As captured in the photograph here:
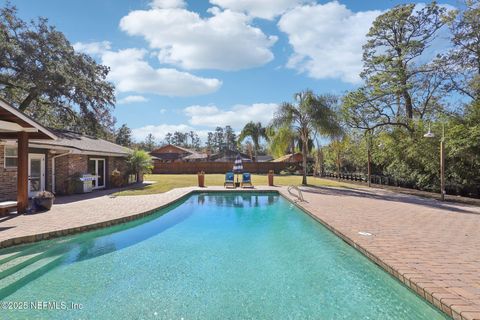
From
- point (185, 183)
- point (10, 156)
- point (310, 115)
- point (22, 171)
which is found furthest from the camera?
point (185, 183)

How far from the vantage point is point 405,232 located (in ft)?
19.6

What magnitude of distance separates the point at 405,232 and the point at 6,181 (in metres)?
12.5

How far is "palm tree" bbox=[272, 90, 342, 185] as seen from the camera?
17875 millimetres

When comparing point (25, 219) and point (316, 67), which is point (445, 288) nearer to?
point (25, 219)

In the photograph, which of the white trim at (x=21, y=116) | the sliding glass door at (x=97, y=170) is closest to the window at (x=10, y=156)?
the white trim at (x=21, y=116)

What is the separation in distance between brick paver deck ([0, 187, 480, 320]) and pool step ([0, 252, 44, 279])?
0.60 metres

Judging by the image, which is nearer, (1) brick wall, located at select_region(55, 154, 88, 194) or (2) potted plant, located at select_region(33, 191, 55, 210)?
(2) potted plant, located at select_region(33, 191, 55, 210)

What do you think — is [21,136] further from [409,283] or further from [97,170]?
[409,283]

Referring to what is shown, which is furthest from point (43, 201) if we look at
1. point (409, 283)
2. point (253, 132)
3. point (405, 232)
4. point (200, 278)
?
point (253, 132)

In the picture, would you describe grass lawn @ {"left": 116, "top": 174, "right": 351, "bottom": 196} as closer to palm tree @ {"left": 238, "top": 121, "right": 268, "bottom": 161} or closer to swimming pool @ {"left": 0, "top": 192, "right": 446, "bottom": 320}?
swimming pool @ {"left": 0, "top": 192, "right": 446, "bottom": 320}

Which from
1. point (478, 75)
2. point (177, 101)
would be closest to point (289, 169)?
point (177, 101)

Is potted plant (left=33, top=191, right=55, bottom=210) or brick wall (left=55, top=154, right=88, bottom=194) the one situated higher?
brick wall (left=55, top=154, right=88, bottom=194)

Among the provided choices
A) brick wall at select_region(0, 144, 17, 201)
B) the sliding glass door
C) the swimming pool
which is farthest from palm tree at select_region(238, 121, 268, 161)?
the swimming pool

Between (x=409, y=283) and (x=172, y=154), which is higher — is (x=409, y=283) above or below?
below
